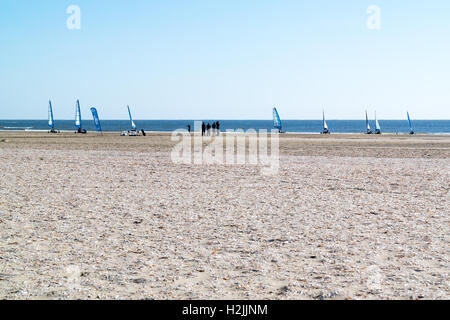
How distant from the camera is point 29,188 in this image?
1114 cm

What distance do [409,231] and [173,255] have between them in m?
3.76

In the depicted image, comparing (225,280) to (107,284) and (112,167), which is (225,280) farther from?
(112,167)

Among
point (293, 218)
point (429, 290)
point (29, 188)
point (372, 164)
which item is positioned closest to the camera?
point (429, 290)

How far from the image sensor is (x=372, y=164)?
59.7ft

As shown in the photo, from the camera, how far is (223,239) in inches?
261

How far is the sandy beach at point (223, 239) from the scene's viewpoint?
4727 millimetres

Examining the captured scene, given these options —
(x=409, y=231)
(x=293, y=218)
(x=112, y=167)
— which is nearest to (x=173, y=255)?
(x=293, y=218)

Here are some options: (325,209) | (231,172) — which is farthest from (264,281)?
(231,172)

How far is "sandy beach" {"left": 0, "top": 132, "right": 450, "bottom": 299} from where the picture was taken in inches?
186

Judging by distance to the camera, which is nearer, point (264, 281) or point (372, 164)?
point (264, 281)
